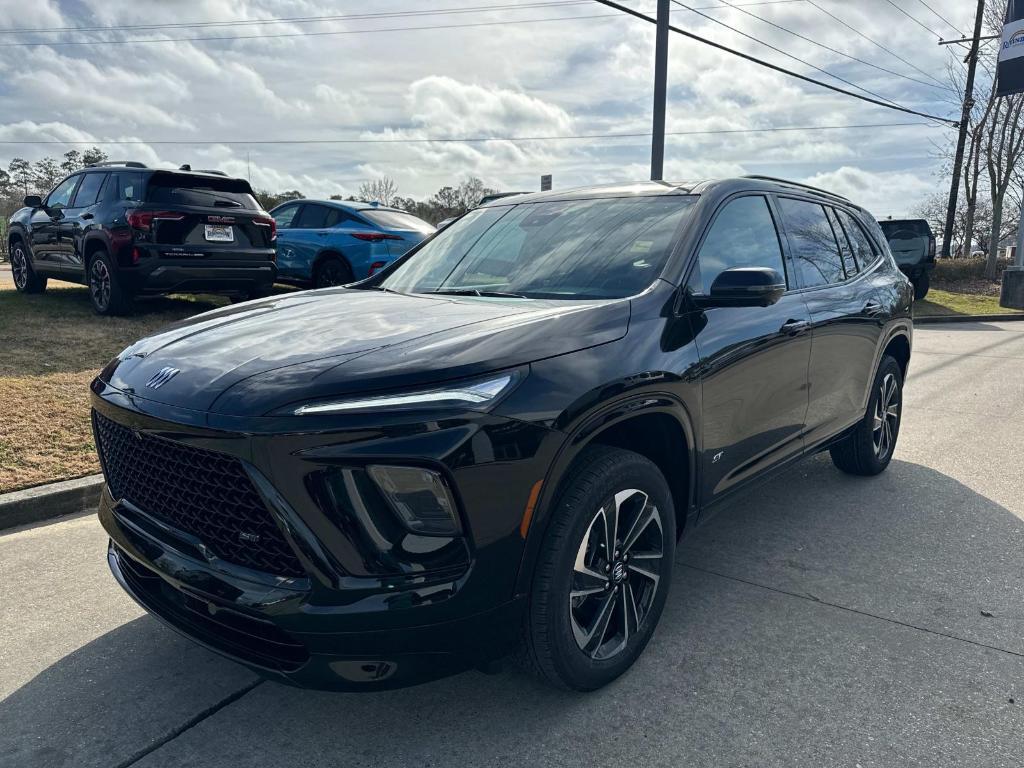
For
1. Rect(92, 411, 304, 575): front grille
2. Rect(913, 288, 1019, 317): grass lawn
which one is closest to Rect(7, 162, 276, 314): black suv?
Rect(92, 411, 304, 575): front grille

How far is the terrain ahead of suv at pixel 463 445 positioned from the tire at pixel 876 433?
1570 mm

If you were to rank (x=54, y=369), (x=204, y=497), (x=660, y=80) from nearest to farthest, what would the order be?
(x=204, y=497) < (x=54, y=369) < (x=660, y=80)

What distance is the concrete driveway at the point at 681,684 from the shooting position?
2391mm

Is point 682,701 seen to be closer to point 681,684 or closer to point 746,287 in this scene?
point 681,684

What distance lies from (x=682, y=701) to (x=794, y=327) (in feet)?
6.12

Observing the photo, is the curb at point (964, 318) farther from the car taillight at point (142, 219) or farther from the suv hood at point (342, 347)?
the suv hood at point (342, 347)

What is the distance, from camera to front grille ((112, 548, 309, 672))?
2152mm

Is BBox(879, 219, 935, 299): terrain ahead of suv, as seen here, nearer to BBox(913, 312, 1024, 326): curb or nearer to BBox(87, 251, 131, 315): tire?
BBox(913, 312, 1024, 326): curb

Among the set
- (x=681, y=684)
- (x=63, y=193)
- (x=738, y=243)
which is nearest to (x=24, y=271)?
(x=63, y=193)

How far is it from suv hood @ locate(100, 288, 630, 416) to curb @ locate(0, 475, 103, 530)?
2087 millimetres

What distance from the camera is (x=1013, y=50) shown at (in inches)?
750

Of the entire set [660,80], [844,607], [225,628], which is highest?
[660,80]

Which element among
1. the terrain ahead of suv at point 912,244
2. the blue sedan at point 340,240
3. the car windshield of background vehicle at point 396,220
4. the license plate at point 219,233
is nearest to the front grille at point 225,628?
the license plate at point 219,233

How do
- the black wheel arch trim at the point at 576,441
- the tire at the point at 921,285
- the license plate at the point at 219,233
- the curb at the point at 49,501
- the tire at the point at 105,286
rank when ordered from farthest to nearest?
the tire at the point at 921,285 < the license plate at the point at 219,233 < the tire at the point at 105,286 < the curb at the point at 49,501 < the black wheel arch trim at the point at 576,441
